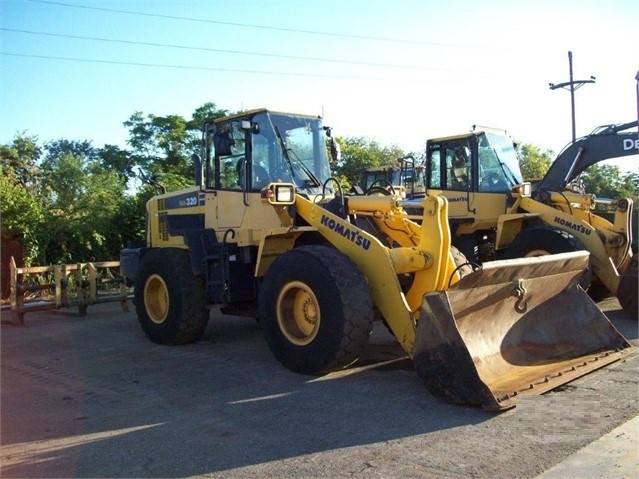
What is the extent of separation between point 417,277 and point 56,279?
26.0 feet

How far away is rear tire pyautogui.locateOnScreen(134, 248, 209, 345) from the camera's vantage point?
8.37 meters

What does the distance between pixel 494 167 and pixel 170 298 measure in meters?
6.25

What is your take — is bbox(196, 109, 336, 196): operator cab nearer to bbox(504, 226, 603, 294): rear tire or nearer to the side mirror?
the side mirror

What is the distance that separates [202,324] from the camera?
8570 millimetres

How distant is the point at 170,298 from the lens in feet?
27.7

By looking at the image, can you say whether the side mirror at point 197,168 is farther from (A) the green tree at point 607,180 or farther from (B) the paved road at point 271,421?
(A) the green tree at point 607,180

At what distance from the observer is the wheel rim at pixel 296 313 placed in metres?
6.51

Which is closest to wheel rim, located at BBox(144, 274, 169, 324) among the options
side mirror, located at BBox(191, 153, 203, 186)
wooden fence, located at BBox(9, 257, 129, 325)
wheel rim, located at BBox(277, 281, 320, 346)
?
side mirror, located at BBox(191, 153, 203, 186)

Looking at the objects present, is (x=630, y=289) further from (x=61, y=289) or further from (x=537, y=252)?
(x=61, y=289)

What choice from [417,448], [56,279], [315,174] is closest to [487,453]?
[417,448]

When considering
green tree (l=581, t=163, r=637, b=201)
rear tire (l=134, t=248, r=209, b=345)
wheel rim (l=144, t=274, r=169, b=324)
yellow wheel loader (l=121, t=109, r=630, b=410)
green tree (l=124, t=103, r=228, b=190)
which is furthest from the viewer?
green tree (l=581, t=163, r=637, b=201)

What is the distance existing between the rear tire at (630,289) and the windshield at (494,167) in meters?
2.70

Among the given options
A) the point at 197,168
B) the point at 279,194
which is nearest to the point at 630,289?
the point at 279,194

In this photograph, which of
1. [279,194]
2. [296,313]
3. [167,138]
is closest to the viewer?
[296,313]
